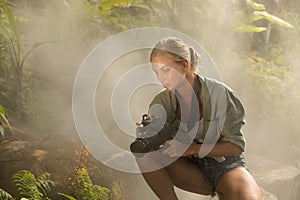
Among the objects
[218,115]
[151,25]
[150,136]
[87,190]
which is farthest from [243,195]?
[151,25]

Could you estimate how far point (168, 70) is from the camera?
1961 mm

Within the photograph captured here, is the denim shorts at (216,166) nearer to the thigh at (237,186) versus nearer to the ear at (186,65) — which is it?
the thigh at (237,186)

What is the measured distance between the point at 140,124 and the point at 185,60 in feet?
1.50

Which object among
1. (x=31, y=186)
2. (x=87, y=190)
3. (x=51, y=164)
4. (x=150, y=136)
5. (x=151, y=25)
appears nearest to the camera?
(x=150, y=136)

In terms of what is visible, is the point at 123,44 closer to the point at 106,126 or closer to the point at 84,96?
the point at 84,96

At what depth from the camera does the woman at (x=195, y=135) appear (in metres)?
1.97

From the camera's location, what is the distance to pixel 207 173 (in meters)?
2.14

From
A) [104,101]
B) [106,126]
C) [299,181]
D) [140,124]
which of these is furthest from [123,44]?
[140,124]

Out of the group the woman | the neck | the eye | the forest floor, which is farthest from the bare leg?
the forest floor

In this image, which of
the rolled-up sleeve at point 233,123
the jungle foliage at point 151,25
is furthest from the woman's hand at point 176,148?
the jungle foliage at point 151,25

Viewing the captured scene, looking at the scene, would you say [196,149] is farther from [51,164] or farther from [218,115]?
[51,164]

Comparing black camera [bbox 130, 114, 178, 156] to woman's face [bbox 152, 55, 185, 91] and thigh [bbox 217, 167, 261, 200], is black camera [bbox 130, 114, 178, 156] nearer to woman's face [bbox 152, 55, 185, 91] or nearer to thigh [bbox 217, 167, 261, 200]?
woman's face [bbox 152, 55, 185, 91]

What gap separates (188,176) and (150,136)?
1.17 ft

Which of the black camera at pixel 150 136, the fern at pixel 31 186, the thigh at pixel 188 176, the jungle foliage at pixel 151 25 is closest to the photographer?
the black camera at pixel 150 136
